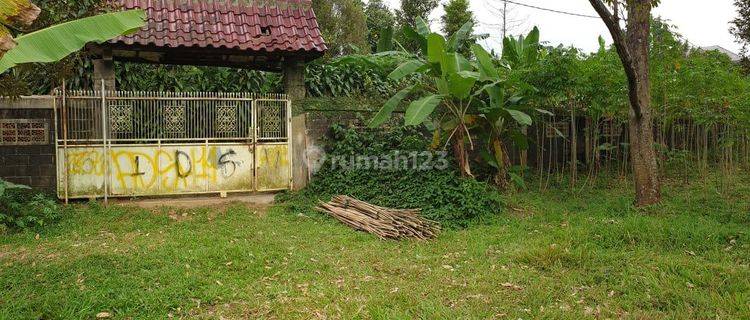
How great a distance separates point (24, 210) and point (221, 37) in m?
3.98

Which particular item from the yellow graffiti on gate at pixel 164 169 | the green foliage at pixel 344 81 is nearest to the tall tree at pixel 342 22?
the green foliage at pixel 344 81

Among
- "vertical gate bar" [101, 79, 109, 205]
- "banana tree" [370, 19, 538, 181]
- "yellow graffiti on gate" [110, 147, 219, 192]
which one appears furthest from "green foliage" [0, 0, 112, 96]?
"banana tree" [370, 19, 538, 181]

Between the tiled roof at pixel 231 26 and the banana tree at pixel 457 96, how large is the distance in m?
1.89

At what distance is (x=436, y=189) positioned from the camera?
25.1 feet

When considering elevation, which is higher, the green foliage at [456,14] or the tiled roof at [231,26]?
the green foliage at [456,14]

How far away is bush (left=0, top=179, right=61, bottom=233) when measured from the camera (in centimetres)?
619

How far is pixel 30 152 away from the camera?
746cm

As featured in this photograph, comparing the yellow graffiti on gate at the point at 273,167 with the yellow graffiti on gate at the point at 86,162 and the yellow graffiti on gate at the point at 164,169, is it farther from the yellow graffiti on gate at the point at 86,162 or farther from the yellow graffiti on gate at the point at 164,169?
the yellow graffiti on gate at the point at 86,162

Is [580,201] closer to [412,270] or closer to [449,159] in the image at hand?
[449,159]

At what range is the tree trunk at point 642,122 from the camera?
704cm

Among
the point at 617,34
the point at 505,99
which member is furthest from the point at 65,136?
the point at 617,34

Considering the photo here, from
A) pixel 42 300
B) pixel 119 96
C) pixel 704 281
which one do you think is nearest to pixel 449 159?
→ pixel 704 281

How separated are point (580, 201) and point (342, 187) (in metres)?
4.16

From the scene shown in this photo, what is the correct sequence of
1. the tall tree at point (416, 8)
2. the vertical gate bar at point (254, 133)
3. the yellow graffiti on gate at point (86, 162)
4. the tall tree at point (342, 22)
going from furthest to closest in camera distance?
the tall tree at point (416, 8), the tall tree at point (342, 22), the vertical gate bar at point (254, 133), the yellow graffiti on gate at point (86, 162)
